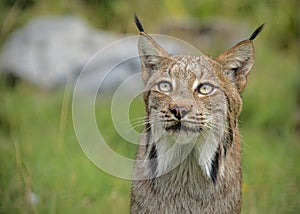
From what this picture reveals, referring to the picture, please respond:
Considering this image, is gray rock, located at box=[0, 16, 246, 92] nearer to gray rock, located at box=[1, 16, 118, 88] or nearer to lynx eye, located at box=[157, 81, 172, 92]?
gray rock, located at box=[1, 16, 118, 88]

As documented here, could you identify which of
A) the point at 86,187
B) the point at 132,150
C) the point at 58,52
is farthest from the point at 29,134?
the point at 58,52

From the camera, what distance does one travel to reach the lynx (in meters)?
4.27

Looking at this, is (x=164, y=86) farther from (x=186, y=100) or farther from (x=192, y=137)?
(x=192, y=137)

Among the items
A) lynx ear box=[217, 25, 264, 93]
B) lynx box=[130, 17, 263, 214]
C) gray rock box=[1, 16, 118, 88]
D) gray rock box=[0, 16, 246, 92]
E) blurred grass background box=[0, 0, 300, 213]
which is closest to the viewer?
lynx box=[130, 17, 263, 214]

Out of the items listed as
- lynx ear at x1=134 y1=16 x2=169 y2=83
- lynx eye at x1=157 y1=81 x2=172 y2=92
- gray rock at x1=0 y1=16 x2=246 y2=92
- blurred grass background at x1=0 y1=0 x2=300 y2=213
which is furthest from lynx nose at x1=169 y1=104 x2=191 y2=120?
gray rock at x1=0 y1=16 x2=246 y2=92

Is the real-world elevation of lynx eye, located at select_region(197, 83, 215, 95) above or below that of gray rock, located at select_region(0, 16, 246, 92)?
below

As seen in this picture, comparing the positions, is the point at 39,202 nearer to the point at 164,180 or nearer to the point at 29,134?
the point at 164,180

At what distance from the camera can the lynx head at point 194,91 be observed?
4148 mm

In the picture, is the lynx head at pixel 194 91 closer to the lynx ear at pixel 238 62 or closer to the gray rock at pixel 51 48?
the lynx ear at pixel 238 62

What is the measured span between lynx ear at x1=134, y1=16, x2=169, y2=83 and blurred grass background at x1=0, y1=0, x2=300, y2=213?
1.51 metres

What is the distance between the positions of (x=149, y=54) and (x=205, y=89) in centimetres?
43

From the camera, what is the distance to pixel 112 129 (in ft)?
26.9

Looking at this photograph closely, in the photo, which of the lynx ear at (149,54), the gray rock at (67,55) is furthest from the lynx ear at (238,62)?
the gray rock at (67,55)

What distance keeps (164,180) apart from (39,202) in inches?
66.7
